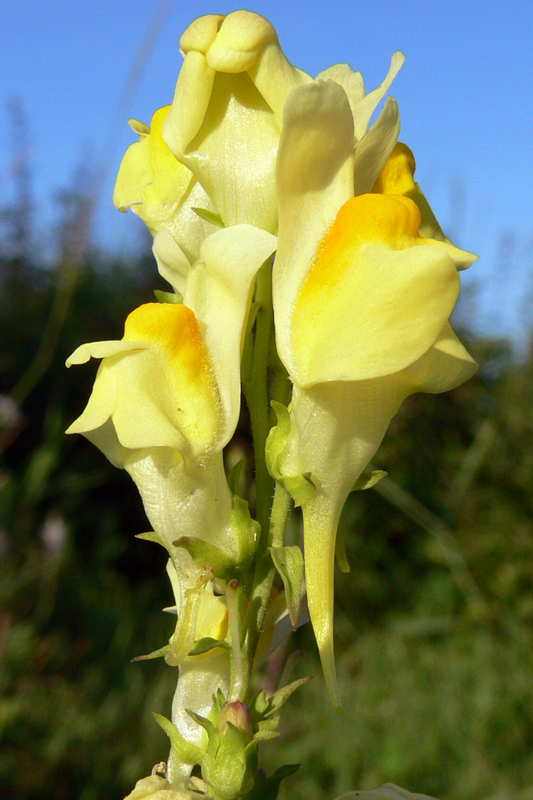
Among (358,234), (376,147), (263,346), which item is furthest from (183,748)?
(376,147)

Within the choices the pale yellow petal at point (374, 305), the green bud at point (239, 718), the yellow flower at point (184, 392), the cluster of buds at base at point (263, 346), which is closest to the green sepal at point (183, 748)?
the cluster of buds at base at point (263, 346)

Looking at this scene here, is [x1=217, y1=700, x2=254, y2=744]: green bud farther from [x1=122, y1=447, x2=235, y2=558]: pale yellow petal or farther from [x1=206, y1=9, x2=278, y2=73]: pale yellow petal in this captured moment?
[x1=206, y1=9, x2=278, y2=73]: pale yellow petal

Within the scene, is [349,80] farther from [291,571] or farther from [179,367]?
[291,571]

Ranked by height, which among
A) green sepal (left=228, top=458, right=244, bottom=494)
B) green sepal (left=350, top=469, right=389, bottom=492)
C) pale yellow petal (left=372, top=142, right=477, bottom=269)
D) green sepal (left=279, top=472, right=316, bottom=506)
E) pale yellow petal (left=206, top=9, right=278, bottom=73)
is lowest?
green sepal (left=350, top=469, right=389, bottom=492)

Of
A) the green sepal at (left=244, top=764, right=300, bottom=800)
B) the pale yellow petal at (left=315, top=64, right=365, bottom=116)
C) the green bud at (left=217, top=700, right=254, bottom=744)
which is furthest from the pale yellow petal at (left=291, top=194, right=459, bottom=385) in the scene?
the green sepal at (left=244, top=764, right=300, bottom=800)

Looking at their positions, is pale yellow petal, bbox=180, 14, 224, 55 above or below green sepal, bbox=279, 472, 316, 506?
above
